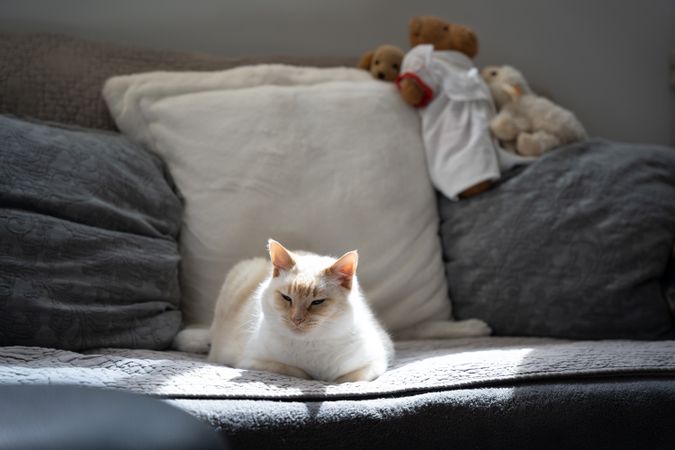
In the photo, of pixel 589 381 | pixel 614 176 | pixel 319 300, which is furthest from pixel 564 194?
pixel 319 300

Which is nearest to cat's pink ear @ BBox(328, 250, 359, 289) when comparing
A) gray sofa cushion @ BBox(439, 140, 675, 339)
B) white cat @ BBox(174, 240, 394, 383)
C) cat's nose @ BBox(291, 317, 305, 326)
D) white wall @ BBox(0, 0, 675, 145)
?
white cat @ BBox(174, 240, 394, 383)

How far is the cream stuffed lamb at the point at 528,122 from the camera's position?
1.77m

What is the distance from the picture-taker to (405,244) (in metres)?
1.72

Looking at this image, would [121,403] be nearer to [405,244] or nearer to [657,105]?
[405,244]

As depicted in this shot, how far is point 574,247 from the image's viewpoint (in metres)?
1.60

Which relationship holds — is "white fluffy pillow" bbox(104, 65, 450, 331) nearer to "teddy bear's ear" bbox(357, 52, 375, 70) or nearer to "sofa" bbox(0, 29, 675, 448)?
"sofa" bbox(0, 29, 675, 448)

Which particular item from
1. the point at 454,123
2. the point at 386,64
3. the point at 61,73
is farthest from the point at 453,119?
the point at 61,73

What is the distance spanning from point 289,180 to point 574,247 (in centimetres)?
70

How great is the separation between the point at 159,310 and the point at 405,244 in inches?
24.4

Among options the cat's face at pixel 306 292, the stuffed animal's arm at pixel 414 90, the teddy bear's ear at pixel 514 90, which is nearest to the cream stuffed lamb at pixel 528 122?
the teddy bear's ear at pixel 514 90

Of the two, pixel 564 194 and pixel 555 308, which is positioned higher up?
Result: pixel 564 194

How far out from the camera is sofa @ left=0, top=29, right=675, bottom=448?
3.59 feet

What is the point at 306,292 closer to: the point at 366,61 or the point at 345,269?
the point at 345,269

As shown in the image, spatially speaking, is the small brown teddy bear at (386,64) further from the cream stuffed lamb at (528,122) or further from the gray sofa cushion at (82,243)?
the gray sofa cushion at (82,243)
